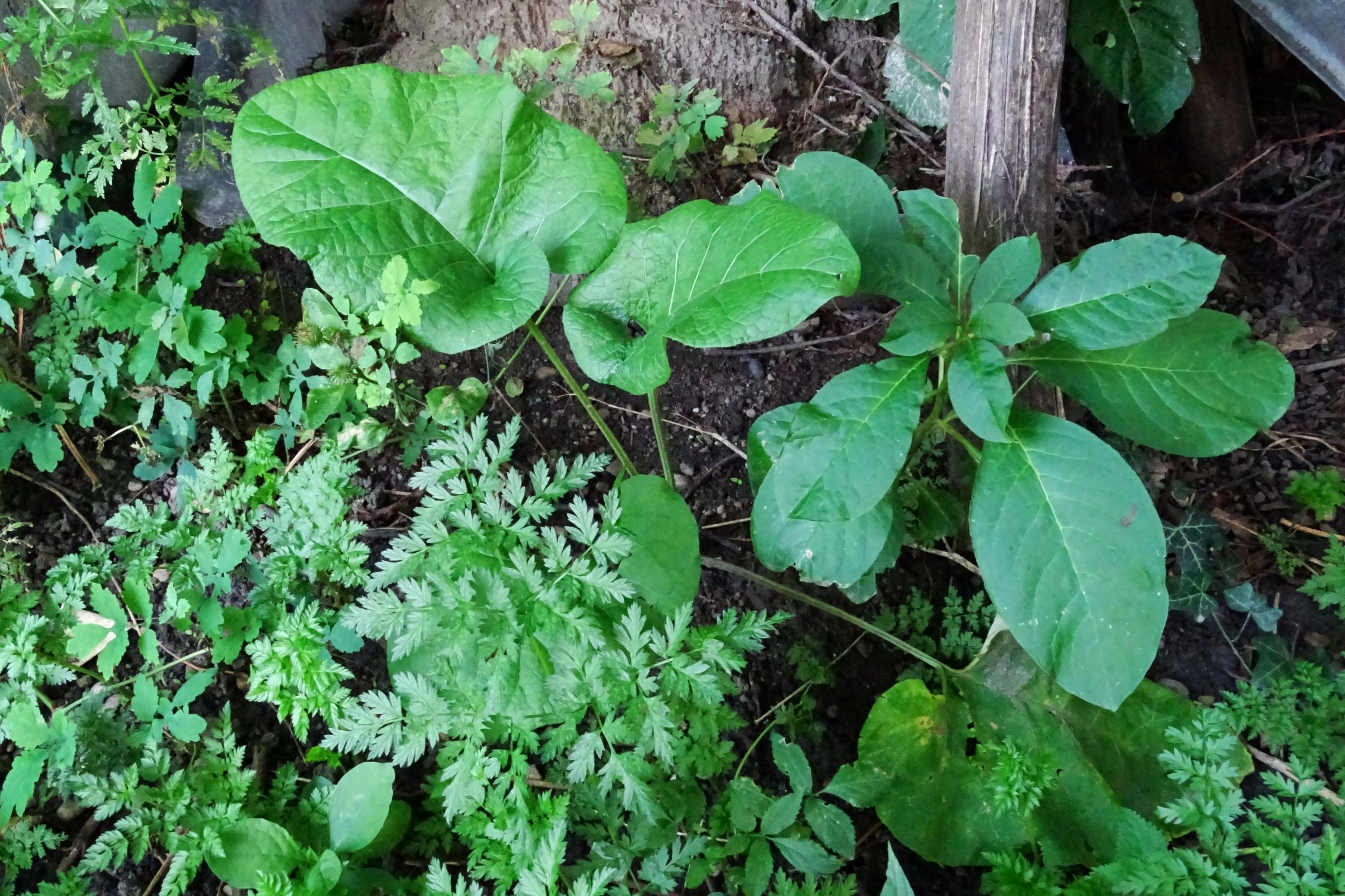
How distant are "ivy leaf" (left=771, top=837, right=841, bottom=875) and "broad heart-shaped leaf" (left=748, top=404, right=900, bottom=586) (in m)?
0.50

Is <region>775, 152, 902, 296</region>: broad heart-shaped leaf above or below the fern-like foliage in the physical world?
above

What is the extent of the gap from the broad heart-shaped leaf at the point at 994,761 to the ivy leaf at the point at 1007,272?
818 mm

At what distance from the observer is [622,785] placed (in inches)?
59.6

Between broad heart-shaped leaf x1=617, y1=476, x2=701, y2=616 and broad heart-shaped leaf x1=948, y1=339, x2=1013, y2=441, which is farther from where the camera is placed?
broad heart-shaped leaf x1=617, y1=476, x2=701, y2=616

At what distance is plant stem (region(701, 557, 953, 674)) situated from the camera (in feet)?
6.01

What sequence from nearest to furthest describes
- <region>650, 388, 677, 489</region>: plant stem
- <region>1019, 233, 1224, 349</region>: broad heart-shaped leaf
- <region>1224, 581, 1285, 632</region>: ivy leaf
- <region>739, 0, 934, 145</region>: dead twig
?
<region>1019, 233, 1224, 349</region>: broad heart-shaped leaf < <region>650, 388, 677, 489</region>: plant stem < <region>1224, 581, 1285, 632</region>: ivy leaf < <region>739, 0, 934, 145</region>: dead twig

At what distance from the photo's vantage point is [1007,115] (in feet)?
5.31

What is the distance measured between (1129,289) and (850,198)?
1.71ft

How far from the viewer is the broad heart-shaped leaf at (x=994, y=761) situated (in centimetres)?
167

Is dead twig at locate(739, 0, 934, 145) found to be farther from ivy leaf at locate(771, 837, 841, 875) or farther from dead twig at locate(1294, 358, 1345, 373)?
ivy leaf at locate(771, 837, 841, 875)

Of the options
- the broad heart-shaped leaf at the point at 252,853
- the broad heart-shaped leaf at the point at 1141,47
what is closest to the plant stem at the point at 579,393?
the broad heart-shaped leaf at the point at 252,853

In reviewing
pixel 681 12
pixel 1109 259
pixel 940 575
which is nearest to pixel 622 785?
pixel 940 575

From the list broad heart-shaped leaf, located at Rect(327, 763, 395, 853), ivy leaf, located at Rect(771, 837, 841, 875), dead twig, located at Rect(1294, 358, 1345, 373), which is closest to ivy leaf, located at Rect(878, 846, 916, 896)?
ivy leaf, located at Rect(771, 837, 841, 875)

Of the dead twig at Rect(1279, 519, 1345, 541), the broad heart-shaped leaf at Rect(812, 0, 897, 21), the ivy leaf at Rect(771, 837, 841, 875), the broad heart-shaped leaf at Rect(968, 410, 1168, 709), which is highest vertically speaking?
the broad heart-shaped leaf at Rect(812, 0, 897, 21)
